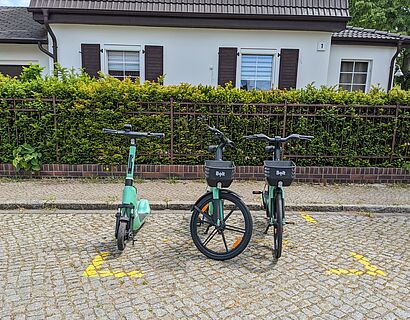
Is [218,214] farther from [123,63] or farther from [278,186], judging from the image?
[123,63]

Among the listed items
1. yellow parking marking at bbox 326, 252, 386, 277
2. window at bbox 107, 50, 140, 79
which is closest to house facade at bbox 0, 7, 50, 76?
window at bbox 107, 50, 140, 79

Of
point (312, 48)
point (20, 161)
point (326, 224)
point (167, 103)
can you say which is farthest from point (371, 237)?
point (312, 48)

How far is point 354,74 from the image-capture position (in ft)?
Result: 40.0

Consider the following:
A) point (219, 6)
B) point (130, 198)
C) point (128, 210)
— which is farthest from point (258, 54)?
point (128, 210)

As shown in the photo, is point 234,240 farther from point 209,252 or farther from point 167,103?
point 167,103

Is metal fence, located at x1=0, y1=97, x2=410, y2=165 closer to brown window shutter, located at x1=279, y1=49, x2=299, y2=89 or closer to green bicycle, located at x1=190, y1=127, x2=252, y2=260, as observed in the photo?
green bicycle, located at x1=190, y1=127, x2=252, y2=260

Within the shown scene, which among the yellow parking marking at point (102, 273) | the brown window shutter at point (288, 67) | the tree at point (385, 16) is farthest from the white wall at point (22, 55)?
the tree at point (385, 16)

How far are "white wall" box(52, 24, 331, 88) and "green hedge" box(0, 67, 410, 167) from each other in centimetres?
385

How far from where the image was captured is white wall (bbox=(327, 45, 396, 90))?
11.8 meters

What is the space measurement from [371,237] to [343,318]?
209 centimetres

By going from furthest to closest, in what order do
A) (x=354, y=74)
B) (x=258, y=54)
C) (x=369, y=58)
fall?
(x=354, y=74)
(x=369, y=58)
(x=258, y=54)

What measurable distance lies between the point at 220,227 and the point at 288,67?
822 centimetres

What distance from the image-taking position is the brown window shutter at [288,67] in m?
10.9

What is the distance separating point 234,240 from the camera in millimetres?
4293
